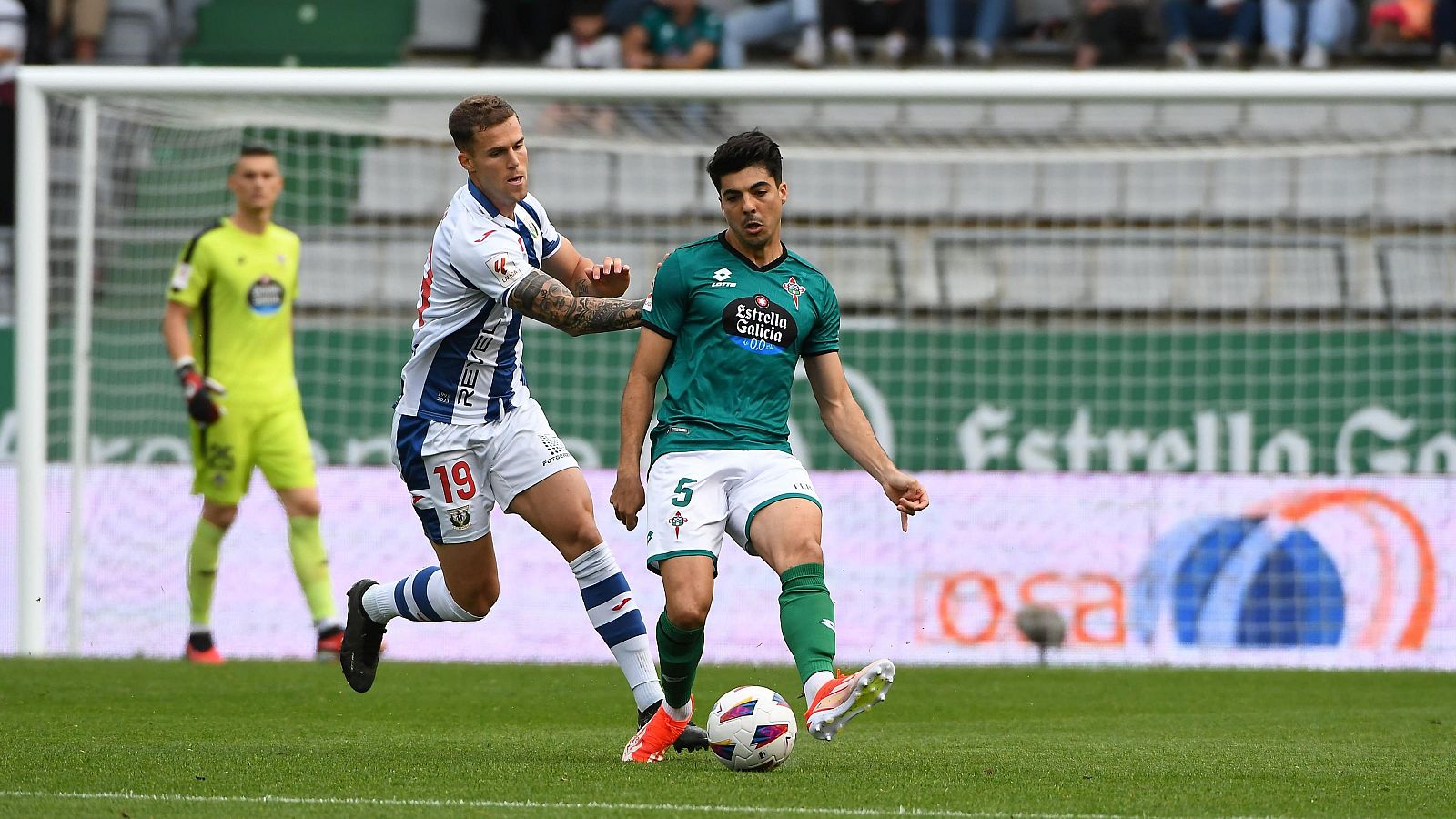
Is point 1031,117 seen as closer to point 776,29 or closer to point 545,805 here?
point 776,29

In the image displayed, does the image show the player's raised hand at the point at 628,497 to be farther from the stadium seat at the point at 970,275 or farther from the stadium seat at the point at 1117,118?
the stadium seat at the point at 1117,118

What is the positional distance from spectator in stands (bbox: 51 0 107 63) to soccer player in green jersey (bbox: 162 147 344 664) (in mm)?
6966

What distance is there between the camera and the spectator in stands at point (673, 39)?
1454cm

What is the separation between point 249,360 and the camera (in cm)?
920

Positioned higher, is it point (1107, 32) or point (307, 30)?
point (307, 30)

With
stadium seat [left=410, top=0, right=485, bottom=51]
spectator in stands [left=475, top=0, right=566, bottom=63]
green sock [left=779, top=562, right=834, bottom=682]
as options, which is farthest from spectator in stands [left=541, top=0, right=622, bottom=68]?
green sock [left=779, top=562, right=834, bottom=682]

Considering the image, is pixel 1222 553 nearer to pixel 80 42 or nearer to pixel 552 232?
pixel 552 232

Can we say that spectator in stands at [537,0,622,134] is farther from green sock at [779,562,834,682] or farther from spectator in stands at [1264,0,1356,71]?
green sock at [779,562,834,682]

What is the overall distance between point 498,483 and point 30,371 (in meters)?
5.12

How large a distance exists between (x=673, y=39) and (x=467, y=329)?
361 inches

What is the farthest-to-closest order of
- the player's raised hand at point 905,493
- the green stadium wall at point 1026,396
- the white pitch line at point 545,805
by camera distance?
the green stadium wall at point 1026,396 < the player's raised hand at point 905,493 < the white pitch line at point 545,805

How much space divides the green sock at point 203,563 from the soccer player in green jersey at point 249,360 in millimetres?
56

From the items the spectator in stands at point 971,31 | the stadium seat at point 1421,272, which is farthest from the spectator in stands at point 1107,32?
the stadium seat at point 1421,272

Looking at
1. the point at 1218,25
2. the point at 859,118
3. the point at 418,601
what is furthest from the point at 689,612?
the point at 1218,25
